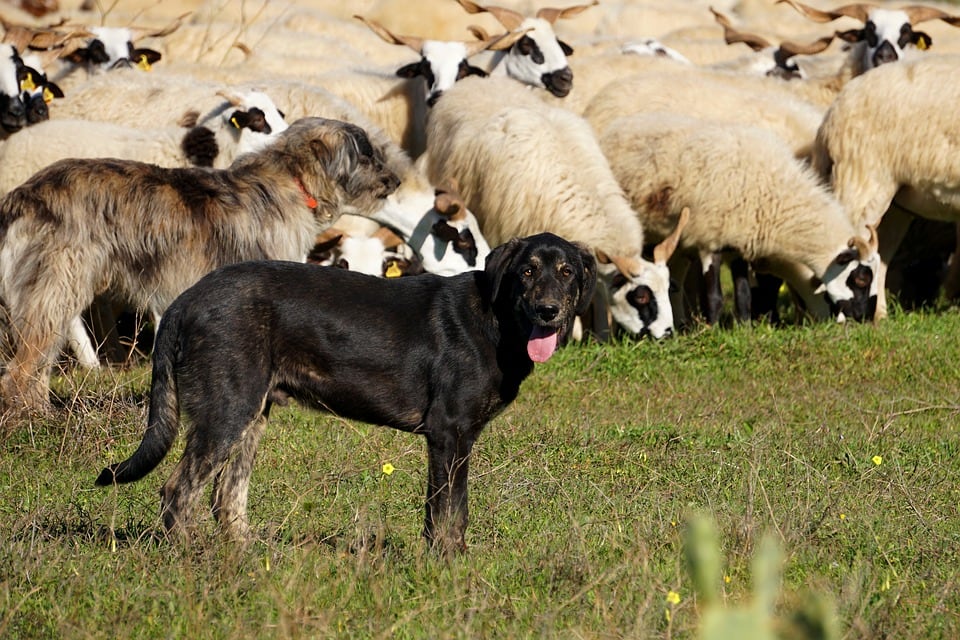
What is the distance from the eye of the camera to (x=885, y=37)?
47.0 ft

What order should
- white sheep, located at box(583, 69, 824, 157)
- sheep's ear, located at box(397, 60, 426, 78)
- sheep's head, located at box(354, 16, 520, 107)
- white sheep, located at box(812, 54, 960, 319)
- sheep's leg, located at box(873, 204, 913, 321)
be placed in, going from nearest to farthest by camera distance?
white sheep, located at box(812, 54, 960, 319)
sheep's leg, located at box(873, 204, 913, 321)
white sheep, located at box(583, 69, 824, 157)
sheep's head, located at box(354, 16, 520, 107)
sheep's ear, located at box(397, 60, 426, 78)

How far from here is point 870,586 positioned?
4.54m

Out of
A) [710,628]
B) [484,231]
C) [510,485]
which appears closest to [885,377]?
[484,231]

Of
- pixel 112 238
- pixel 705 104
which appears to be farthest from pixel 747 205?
pixel 112 238

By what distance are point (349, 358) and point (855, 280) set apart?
24.1 ft

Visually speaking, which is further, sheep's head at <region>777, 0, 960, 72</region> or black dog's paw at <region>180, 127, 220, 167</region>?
sheep's head at <region>777, 0, 960, 72</region>

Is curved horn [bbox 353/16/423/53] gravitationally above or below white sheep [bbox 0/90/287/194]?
below

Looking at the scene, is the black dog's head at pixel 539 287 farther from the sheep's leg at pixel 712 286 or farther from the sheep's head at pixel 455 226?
the sheep's leg at pixel 712 286

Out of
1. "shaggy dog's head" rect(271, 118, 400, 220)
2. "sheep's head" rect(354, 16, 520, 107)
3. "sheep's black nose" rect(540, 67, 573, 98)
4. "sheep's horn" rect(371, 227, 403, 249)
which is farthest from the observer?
"sheep's black nose" rect(540, 67, 573, 98)

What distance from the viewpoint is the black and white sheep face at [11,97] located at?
11828mm

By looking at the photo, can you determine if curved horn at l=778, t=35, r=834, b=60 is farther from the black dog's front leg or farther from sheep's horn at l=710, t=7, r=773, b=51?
the black dog's front leg

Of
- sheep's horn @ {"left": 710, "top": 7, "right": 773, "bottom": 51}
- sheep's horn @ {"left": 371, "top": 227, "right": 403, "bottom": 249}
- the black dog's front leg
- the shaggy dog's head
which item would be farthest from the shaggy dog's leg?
sheep's horn @ {"left": 710, "top": 7, "right": 773, "bottom": 51}

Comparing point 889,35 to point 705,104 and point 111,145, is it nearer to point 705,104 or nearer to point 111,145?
point 705,104

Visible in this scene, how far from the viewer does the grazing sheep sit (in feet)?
25.2
